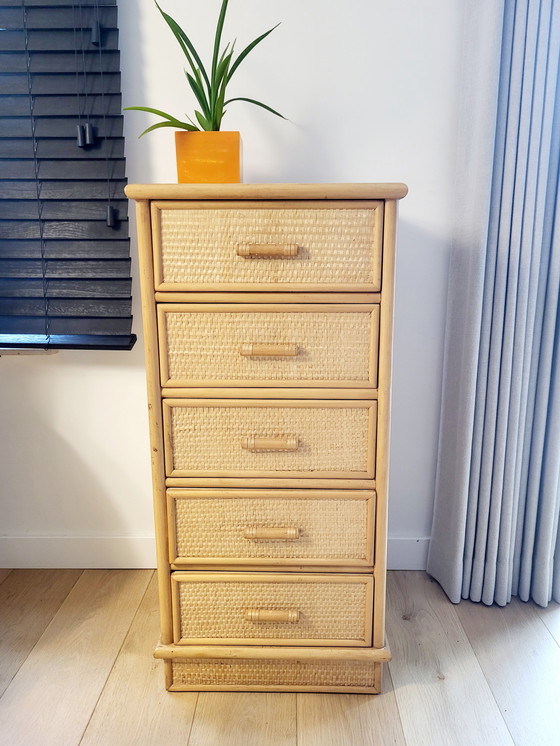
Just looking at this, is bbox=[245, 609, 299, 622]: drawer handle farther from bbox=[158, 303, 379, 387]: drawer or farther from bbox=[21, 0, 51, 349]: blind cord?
bbox=[21, 0, 51, 349]: blind cord

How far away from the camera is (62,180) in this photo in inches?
58.8

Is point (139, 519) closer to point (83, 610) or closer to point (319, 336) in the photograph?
point (83, 610)

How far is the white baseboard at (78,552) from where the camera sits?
172cm

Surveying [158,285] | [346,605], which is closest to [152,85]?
[158,285]

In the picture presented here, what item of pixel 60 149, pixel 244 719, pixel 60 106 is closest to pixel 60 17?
pixel 60 106

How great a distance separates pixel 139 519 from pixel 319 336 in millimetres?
915

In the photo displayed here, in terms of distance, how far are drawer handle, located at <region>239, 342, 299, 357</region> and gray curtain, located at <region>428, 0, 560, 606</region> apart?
1.78 ft

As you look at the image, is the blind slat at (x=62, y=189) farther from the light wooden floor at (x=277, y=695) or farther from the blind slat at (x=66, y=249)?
the light wooden floor at (x=277, y=695)

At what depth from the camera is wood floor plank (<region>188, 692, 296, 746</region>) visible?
1.16 meters

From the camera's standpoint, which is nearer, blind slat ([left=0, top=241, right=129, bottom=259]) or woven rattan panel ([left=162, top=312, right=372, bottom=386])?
woven rattan panel ([left=162, top=312, right=372, bottom=386])

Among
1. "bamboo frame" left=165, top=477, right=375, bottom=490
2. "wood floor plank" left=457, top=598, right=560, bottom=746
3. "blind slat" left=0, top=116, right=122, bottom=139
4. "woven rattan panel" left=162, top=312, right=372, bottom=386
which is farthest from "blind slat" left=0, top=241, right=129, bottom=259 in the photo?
"wood floor plank" left=457, top=598, right=560, bottom=746

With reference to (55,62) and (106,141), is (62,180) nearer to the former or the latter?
(106,141)

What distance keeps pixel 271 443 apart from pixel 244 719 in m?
0.59

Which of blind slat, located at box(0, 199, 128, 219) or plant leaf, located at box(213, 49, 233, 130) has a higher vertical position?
plant leaf, located at box(213, 49, 233, 130)
